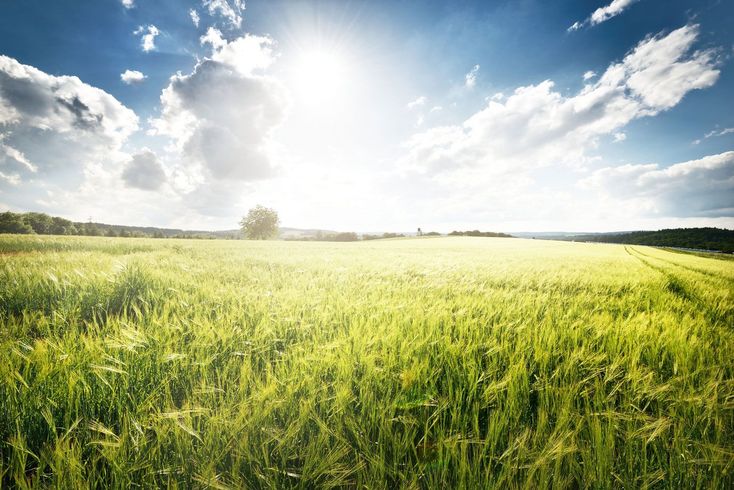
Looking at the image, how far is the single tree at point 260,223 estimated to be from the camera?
79250 millimetres

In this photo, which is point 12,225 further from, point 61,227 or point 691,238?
point 691,238

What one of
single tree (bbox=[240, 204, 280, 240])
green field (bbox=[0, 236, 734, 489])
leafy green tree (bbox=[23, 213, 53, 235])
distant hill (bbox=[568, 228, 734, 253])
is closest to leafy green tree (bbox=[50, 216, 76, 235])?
leafy green tree (bbox=[23, 213, 53, 235])

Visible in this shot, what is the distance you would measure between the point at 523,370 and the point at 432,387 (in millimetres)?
540

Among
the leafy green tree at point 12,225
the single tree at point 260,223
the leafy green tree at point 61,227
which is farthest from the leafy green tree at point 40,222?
the single tree at point 260,223

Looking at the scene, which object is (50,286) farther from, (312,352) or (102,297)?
(312,352)

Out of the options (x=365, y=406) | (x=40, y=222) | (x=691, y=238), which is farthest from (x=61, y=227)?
(x=691, y=238)

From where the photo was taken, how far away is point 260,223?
79562mm

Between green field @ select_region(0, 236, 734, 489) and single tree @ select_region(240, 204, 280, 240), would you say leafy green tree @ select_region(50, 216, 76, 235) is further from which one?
green field @ select_region(0, 236, 734, 489)

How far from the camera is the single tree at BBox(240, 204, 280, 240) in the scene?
79250 mm

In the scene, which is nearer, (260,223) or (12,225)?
(12,225)

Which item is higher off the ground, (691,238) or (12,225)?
(12,225)

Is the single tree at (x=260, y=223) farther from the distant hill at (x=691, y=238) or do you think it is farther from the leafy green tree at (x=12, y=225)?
the distant hill at (x=691, y=238)

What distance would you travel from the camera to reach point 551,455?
1041 mm

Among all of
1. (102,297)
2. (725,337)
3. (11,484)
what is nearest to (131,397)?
(11,484)
